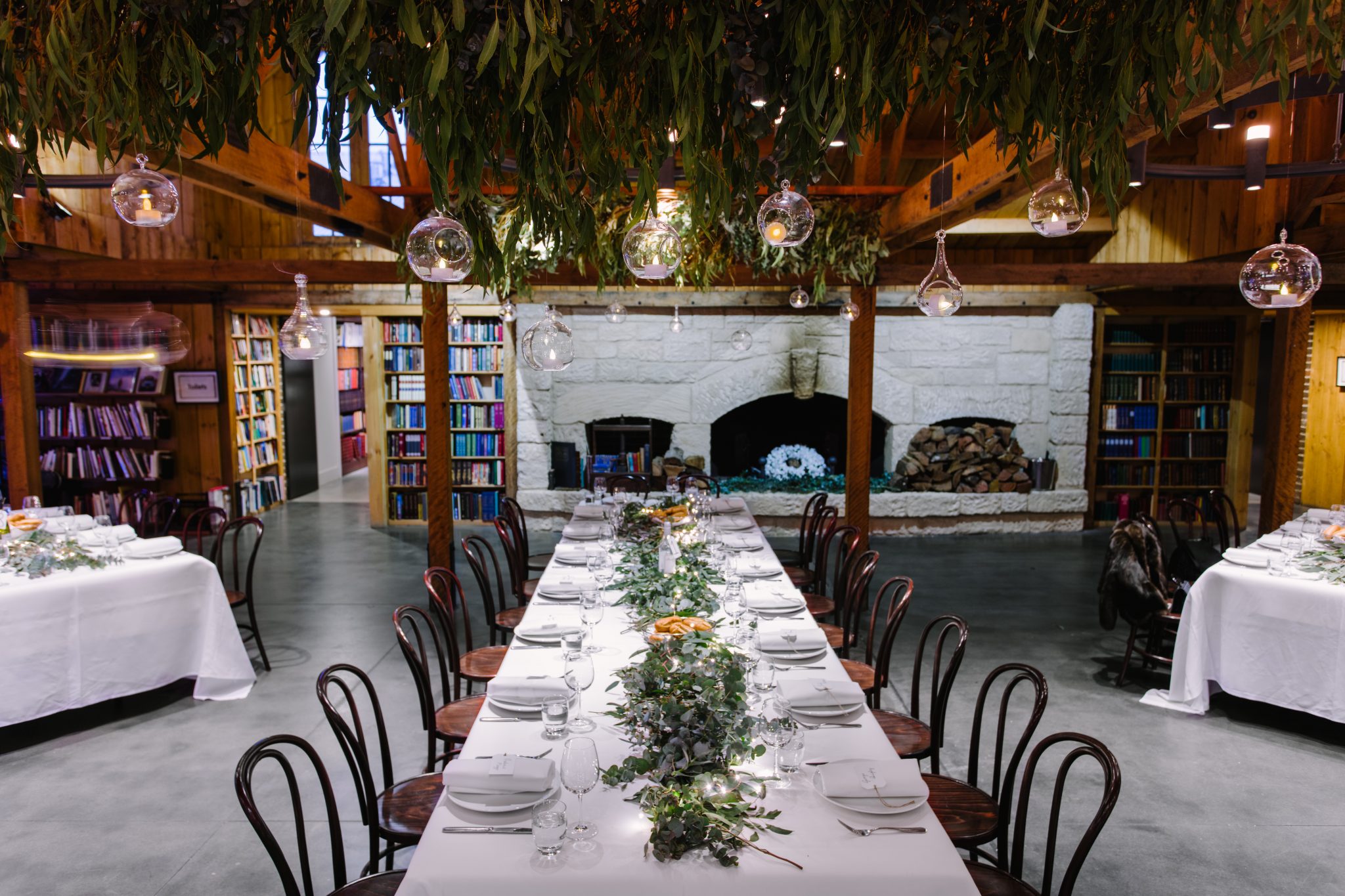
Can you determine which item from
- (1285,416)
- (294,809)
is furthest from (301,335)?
(1285,416)

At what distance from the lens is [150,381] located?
8.89 m

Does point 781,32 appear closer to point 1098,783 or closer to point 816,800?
point 816,800

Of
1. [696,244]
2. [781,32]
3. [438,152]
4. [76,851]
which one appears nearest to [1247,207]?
[696,244]

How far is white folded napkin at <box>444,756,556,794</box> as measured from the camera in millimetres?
2111

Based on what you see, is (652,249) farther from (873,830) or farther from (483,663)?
(873,830)

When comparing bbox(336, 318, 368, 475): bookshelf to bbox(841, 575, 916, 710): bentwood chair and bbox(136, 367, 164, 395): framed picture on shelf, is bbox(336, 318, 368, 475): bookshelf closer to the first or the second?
bbox(136, 367, 164, 395): framed picture on shelf

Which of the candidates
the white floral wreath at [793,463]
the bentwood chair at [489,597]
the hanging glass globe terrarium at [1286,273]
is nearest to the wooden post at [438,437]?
the bentwood chair at [489,597]

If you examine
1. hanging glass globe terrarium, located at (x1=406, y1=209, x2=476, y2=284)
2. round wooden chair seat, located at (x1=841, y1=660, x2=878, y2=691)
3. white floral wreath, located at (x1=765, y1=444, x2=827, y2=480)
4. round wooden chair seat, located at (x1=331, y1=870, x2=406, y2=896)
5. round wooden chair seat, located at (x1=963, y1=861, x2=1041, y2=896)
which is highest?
hanging glass globe terrarium, located at (x1=406, y1=209, x2=476, y2=284)

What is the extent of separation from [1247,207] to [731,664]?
7.75 m

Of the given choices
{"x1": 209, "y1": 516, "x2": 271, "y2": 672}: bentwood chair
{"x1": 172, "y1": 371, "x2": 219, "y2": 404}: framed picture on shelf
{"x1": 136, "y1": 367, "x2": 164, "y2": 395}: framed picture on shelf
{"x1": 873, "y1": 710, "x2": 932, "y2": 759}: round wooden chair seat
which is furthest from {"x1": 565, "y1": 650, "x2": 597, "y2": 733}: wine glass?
{"x1": 136, "y1": 367, "x2": 164, "y2": 395}: framed picture on shelf

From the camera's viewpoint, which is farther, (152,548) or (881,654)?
(152,548)

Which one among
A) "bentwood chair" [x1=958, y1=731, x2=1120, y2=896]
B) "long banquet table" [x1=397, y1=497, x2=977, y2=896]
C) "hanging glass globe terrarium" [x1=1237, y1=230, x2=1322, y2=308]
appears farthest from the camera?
"hanging glass globe terrarium" [x1=1237, y1=230, x2=1322, y2=308]

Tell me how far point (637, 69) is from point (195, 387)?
8.68 metres

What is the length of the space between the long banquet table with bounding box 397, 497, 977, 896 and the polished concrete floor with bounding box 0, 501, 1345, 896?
104 millimetres
